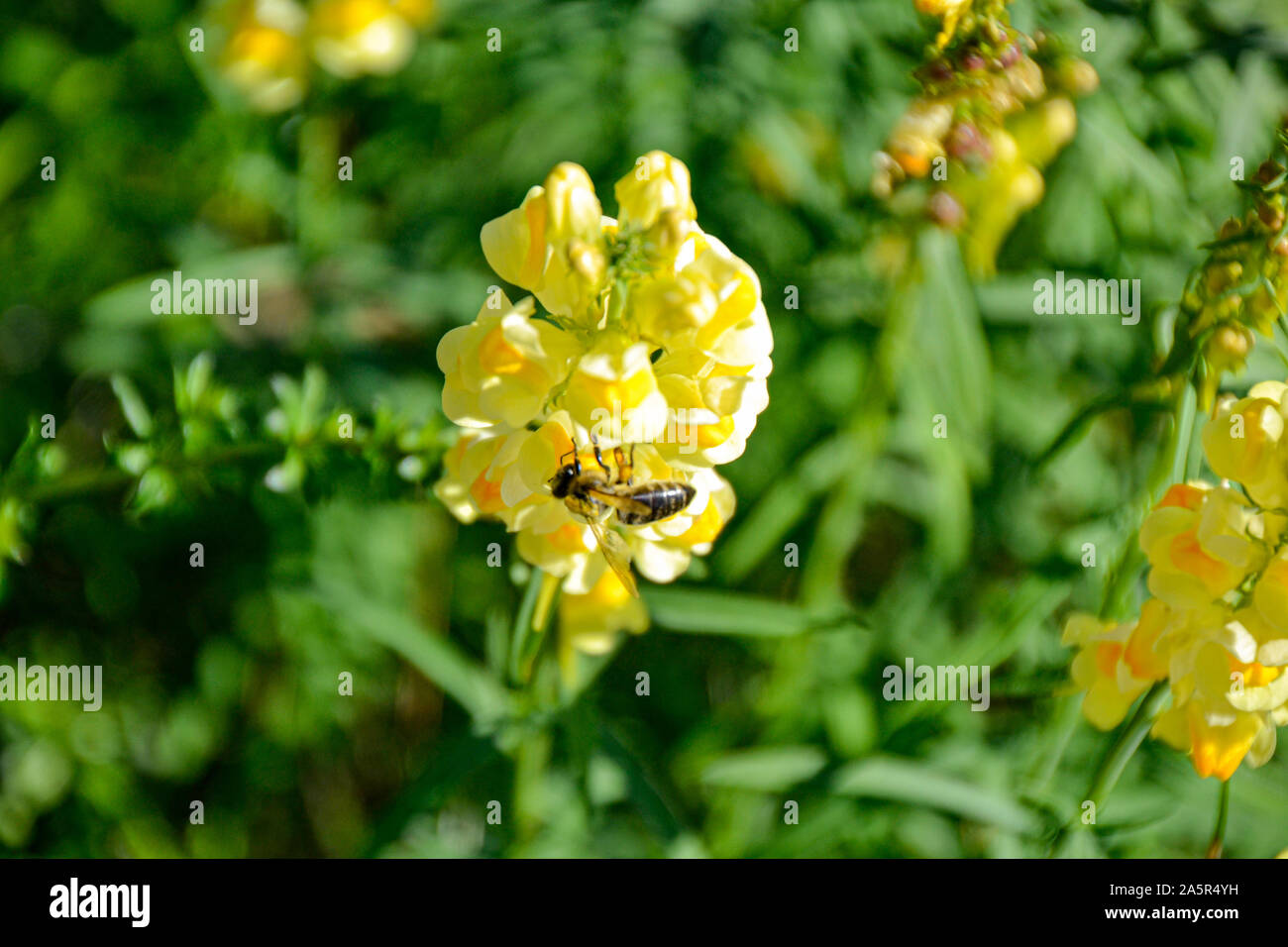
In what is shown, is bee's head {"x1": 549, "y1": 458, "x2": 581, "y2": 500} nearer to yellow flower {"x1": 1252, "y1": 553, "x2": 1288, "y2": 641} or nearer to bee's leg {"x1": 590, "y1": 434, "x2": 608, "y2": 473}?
bee's leg {"x1": 590, "y1": 434, "x2": 608, "y2": 473}

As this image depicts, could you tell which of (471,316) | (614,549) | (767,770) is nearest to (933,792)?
(767,770)

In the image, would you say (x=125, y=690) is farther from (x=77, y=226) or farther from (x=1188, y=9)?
(x=1188, y=9)

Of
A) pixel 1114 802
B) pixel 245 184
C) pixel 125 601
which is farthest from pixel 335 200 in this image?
pixel 1114 802

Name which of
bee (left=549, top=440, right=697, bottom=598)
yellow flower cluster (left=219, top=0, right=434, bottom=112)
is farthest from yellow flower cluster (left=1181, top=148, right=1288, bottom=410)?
yellow flower cluster (left=219, top=0, right=434, bottom=112)
